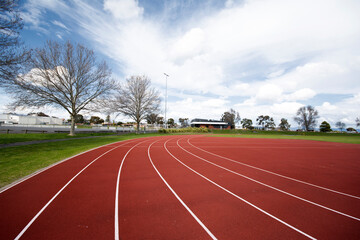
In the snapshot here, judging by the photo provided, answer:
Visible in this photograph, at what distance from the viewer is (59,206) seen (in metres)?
4.58

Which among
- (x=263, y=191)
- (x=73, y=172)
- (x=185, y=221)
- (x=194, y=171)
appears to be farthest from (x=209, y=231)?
(x=73, y=172)

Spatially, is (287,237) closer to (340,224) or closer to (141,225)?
(340,224)

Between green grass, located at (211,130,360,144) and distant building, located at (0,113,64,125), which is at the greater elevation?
distant building, located at (0,113,64,125)

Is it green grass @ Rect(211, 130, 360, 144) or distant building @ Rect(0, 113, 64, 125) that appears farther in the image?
distant building @ Rect(0, 113, 64, 125)

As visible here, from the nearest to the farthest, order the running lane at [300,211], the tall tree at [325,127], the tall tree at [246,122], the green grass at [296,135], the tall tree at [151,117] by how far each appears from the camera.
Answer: the running lane at [300,211]
the green grass at [296,135]
the tall tree at [151,117]
the tall tree at [325,127]
the tall tree at [246,122]

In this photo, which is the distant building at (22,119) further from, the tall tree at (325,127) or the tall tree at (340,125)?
the tall tree at (340,125)

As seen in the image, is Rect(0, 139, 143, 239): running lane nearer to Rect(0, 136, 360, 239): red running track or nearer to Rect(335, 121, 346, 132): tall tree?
Rect(0, 136, 360, 239): red running track

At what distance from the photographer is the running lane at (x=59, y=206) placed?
3535mm

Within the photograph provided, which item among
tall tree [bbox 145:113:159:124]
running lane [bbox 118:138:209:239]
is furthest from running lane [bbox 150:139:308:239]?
tall tree [bbox 145:113:159:124]

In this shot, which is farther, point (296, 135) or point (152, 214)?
point (296, 135)

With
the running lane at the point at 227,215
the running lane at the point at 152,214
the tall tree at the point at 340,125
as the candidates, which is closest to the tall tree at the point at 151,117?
the running lane at the point at 152,214

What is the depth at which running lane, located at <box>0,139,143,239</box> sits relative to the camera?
354cm

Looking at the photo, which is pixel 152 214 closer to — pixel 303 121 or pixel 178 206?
pixel 178 206

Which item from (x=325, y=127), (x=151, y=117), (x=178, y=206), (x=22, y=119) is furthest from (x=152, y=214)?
(x=325, y=127)
